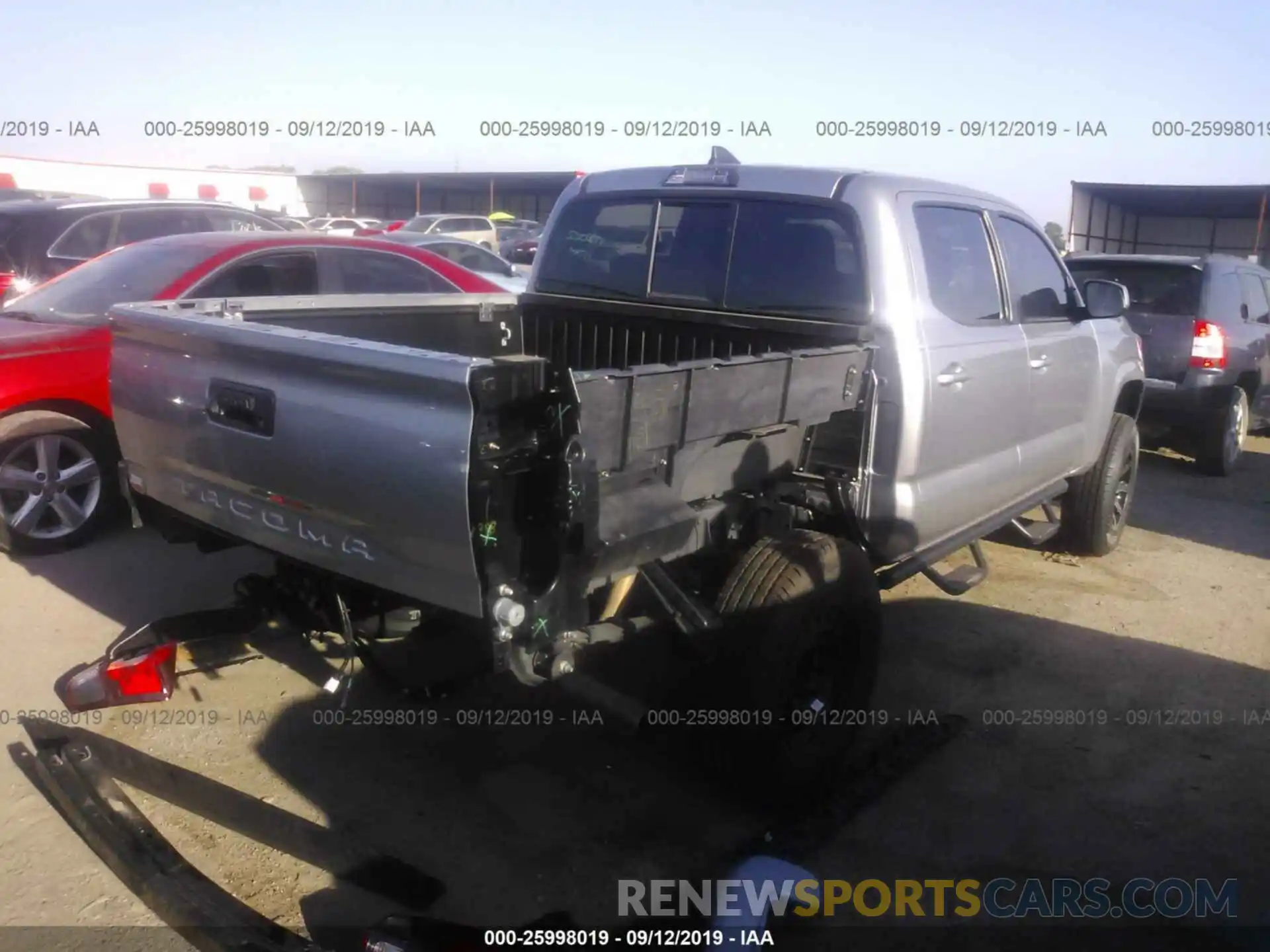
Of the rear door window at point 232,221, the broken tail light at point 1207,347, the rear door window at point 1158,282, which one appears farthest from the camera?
the rear door window at point 232,221

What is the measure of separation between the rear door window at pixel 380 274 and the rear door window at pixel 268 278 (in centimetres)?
18

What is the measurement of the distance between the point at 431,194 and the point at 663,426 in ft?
126

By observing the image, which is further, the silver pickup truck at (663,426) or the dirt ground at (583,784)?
the dirt ground at (583,784)

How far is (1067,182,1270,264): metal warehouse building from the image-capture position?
16.8m

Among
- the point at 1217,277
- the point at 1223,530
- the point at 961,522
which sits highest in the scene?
the point at 1217,277

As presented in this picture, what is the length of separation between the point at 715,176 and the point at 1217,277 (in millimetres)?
6069

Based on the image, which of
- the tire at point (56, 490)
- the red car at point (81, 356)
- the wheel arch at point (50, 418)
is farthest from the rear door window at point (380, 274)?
the tire at point (56, 490)

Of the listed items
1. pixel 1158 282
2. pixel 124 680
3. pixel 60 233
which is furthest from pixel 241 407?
pixel 1158 282

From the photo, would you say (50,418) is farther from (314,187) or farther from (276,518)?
(314,187)

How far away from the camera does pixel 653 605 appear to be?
128 inches

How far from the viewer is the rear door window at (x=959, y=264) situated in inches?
168

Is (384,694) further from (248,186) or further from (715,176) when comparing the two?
(248,186)

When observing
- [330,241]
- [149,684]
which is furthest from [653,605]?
[330,241]

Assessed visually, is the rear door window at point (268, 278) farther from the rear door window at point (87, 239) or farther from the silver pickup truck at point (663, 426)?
the rear door window at point (87, 239)
